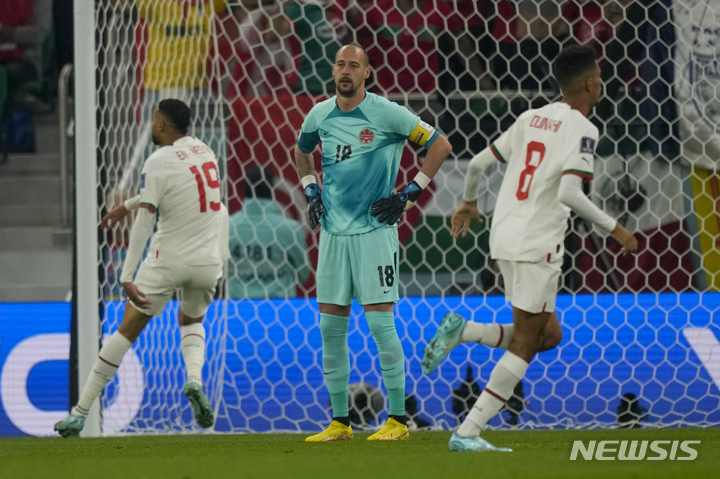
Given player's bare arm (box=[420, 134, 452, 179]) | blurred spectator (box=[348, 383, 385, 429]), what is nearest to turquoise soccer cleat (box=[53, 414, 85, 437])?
blurred spectator (box=[348, 383, 385, 429])

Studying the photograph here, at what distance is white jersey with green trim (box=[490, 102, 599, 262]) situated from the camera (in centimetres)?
354

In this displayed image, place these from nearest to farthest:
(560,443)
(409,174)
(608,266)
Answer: (560,443)
(608,266)
(409,174)

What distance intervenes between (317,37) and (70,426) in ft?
8.71

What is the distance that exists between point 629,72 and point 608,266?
3.42 ft

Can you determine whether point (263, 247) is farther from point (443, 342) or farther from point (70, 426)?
point (443, 342)

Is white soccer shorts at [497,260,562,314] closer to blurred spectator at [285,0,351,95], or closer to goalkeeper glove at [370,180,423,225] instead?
goalkeeper glove at [370,180,423,225]

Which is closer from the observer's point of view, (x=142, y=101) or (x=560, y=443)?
(x=560, y=443)

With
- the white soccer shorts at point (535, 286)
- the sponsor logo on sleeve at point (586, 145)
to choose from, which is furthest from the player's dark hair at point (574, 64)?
the white soccer shorts at point (535, 286)

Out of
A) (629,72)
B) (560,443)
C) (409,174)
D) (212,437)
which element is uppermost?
(629,72)

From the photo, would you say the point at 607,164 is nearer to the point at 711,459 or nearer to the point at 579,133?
the point at 579,133

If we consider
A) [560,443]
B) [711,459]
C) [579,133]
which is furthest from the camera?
[560,443]

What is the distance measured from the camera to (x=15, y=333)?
19.1ft

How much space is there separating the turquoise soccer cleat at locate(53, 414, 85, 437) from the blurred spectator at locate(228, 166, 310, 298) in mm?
1246

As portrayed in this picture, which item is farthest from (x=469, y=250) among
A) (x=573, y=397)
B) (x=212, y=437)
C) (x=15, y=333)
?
(x=15, y=333)
